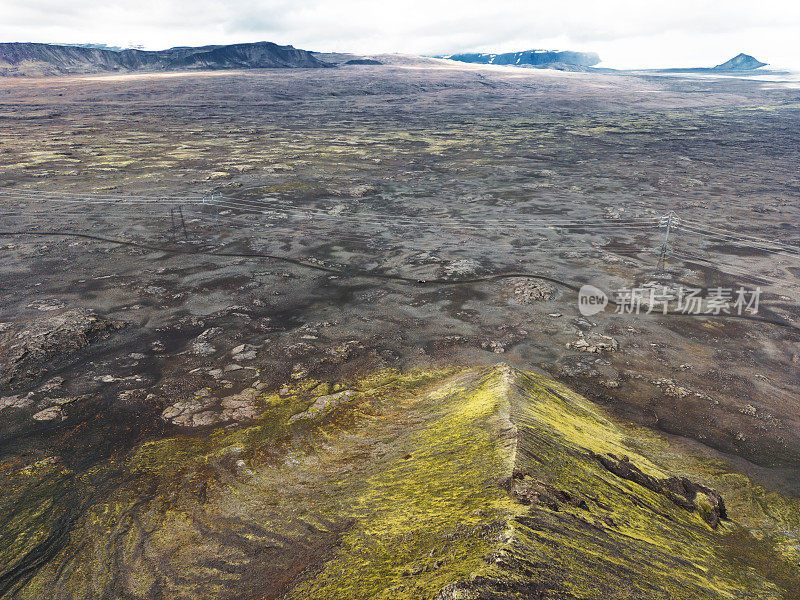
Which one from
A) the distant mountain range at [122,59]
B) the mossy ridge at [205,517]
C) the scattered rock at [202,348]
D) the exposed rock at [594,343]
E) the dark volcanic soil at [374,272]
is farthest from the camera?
the distant mountain range at [122,59]

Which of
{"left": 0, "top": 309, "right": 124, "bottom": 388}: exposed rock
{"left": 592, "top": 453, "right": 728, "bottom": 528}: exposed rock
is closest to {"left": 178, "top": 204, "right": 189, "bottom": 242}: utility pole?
{"left": 0, "top": 309, "right": 124, "bottom": 388}: exposed rock

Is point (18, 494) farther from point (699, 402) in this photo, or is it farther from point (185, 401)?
point (699, 402)

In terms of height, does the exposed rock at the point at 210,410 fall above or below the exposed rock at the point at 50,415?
above

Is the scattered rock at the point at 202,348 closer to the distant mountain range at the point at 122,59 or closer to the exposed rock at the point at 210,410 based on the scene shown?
the exposed rock at the point at 210,410

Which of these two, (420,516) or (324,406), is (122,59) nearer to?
(324,406)

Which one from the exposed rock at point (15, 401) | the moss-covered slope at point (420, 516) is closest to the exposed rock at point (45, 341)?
the exposed rock at point (15, 401)

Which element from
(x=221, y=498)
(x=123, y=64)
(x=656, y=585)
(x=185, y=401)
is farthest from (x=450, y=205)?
(x=123, y=64)

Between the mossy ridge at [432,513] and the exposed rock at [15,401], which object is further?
the exposed rock at [15,401]
